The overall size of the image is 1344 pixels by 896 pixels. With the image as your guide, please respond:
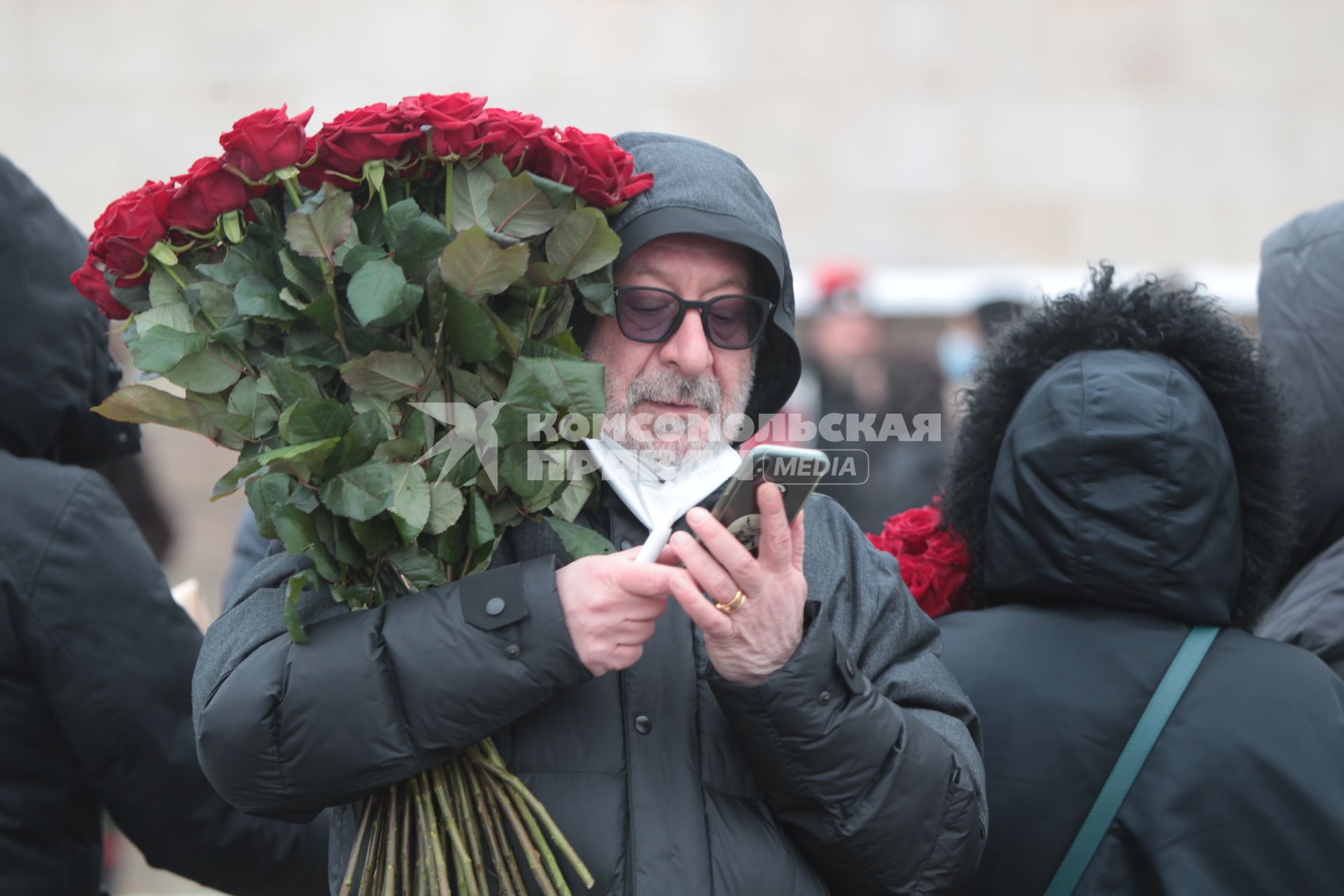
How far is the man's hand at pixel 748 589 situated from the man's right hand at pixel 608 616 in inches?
2.5

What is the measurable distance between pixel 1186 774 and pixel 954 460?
73 cm

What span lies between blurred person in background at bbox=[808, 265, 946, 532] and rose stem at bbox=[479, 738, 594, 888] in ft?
8.41

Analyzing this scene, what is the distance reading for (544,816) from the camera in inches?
67.1

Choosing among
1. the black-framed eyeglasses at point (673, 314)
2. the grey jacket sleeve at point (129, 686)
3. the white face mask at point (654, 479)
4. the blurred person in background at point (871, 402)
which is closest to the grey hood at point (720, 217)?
the black-framed eyeglasses at point (673, 314)

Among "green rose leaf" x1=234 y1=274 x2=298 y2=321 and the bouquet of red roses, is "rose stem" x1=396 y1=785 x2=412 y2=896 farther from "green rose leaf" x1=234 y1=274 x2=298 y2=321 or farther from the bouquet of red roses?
"green rose leaf" x1=234 y1=274 x2=298 y2=321

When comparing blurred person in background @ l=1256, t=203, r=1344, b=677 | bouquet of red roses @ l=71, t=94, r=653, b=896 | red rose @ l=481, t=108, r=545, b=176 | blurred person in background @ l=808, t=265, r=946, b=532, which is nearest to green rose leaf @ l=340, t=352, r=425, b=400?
bouquet of red roses @ l=71, t=94, r=653, b=896

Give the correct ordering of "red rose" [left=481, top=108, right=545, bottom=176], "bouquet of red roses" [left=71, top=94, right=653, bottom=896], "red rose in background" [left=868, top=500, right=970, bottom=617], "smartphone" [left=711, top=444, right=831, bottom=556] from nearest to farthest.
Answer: "smartphone" [left=711, top=444, right=831, bottom=556] → "bouquet of red roses" [left=71, top=94, right=653, bottom=896] → "red rose" [left=481, top=108, right=545, bottom=176] → "red rose in background" [left=868, top=500, right=970, bottom=617]

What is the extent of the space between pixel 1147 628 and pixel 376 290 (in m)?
1.31

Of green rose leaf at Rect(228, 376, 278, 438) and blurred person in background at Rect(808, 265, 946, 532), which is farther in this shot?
blurred person in background at Rect(808, 265, 946, 532)

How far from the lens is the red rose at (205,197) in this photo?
1.72m

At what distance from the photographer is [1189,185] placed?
8922 mm

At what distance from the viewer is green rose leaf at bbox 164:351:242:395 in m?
1.70

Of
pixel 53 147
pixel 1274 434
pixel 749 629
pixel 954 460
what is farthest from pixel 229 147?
pixel 53 147

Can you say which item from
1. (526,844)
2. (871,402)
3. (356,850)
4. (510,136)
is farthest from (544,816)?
(871,402)
